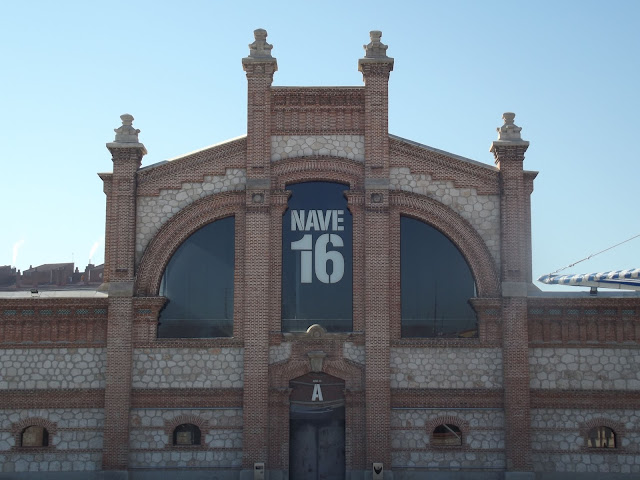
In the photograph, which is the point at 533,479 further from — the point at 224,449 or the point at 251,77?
the point at 251,77

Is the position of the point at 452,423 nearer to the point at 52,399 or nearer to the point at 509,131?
the point at 509,131

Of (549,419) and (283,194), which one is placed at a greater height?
(283,194)

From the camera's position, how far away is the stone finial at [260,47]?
26125 millimetres

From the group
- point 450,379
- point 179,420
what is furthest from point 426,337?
point 179,420

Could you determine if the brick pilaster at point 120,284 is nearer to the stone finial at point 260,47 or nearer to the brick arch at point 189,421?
the brick arch at point 189,421

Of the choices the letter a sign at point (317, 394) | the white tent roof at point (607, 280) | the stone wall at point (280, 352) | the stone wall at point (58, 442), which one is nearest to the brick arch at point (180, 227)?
the stone wall at point (280, 352)

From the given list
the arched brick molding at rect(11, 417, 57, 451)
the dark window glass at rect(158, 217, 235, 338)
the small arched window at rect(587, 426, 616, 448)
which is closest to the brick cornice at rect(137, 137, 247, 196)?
the dark window glass at rect(158, 217, 235, 338)

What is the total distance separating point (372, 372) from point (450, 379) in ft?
7.93

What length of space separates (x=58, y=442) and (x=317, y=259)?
9.73 m

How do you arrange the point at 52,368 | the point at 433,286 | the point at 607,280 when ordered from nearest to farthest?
the point at 52,368, the point at 433,286, the point at 607,280

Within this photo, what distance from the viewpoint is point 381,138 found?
25609mm

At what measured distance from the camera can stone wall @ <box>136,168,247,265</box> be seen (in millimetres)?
25578

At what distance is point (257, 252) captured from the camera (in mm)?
24938

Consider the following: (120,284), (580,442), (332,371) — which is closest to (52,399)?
(120,284)
